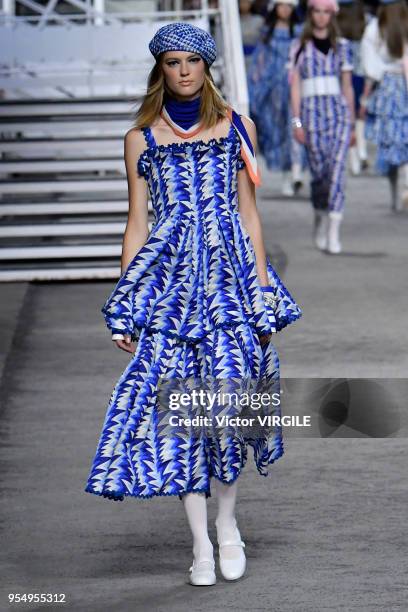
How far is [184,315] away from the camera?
5.97 metres

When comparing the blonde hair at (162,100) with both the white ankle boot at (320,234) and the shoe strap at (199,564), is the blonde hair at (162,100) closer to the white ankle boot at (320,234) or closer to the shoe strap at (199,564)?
the shoe strap at (199,564)

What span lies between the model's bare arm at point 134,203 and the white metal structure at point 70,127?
7473 millimetres

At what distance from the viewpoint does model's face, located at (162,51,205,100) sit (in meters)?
5.89

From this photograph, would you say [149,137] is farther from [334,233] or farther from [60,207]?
[334,233]

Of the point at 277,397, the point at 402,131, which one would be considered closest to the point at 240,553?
the point at 277,397

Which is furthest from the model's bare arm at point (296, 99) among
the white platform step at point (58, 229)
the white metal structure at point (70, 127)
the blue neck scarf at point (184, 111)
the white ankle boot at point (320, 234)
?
the blue neck scarf at point (184, 111)

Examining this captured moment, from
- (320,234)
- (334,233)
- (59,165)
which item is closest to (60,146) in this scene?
(59,165)

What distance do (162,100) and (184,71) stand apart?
0.56 feet

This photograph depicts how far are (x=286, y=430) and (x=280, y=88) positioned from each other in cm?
1269

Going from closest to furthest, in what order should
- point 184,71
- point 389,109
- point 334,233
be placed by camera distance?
point 184,71 → point 334,233 → point 389,109

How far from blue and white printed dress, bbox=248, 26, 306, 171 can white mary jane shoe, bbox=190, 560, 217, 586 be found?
1478cm

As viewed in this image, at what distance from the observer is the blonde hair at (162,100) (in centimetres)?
597

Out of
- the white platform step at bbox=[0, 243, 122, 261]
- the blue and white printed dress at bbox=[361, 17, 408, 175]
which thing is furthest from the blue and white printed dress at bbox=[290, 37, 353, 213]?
the blue and white printed dress at bbox=[361, 17, 408, 175]

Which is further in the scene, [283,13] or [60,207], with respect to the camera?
[283,13]
